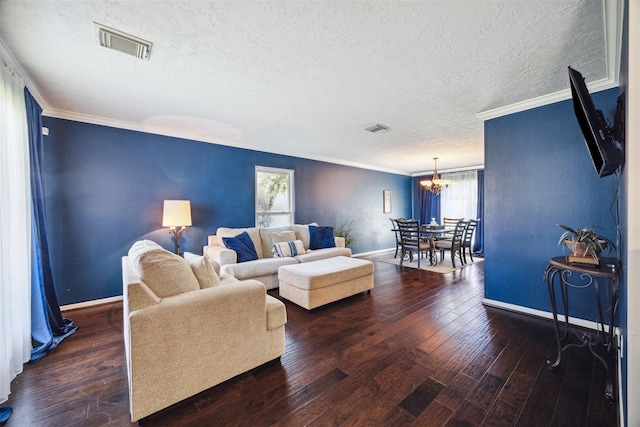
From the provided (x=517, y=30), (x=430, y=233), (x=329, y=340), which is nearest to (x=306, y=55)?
(x=517, y=30)

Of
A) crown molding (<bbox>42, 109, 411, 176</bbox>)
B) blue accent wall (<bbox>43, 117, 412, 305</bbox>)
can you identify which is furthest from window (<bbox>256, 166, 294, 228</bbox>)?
crown molding (<bbox>42, 109, 411, 176</bbox>)

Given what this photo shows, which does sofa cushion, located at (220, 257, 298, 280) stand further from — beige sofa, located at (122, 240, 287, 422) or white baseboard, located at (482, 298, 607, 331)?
white baseboard, located at (482, 298, 607, 331)

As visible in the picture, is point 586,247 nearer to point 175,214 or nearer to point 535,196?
point 535,196

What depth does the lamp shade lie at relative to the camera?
137 inches

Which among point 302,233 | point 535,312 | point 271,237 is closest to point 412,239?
point 302,233

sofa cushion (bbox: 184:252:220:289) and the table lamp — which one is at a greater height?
the table lamp

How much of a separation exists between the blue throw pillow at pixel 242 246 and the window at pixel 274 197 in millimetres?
1005

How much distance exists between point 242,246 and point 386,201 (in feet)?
16.2

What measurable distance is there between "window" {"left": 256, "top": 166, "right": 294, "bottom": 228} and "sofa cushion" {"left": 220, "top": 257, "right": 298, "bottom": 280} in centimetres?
125

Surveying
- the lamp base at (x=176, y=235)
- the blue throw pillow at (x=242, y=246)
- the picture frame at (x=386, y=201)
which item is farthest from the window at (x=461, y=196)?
Answer: the lamp base at (x=176, y=235)

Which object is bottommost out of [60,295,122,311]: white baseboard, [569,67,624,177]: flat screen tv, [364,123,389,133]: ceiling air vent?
[60,295,122,311]: white baseboard

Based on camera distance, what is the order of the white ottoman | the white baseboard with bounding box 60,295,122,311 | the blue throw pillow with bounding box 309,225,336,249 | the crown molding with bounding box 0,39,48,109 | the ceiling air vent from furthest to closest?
the blue throw pillow with bounding box 309,225,336,249 < the ceiling air vent < the white baseboard with bounding box 60,295,122,311 < the white ottoman < the crown molding with bounding box 0,39,48,109

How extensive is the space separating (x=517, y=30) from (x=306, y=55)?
1478 mm

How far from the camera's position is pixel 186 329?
4.99 feet
